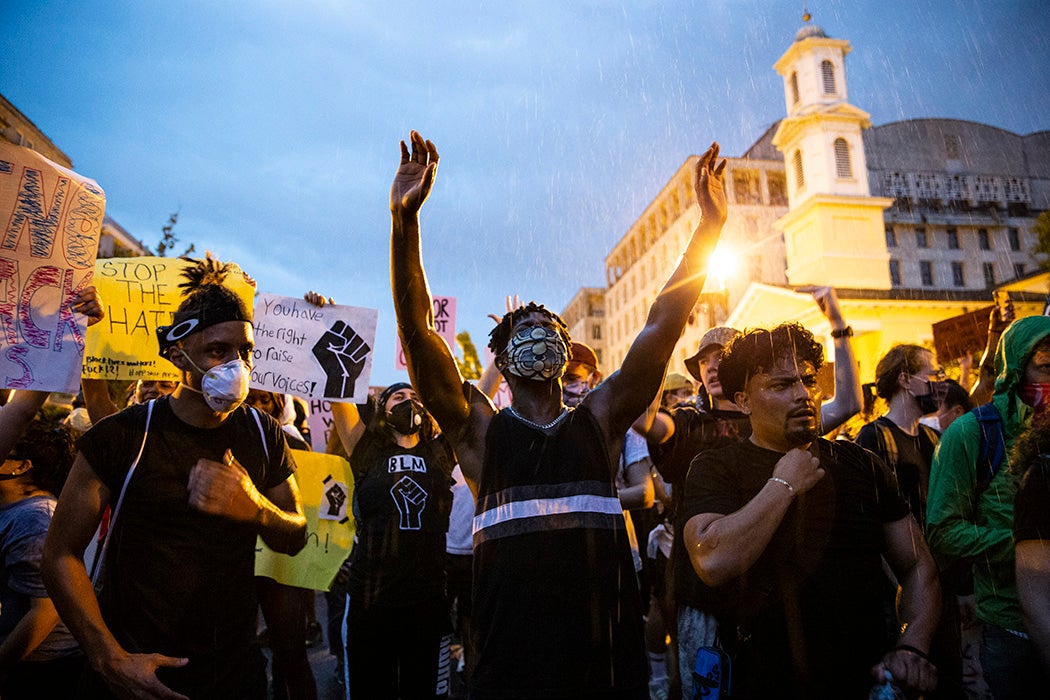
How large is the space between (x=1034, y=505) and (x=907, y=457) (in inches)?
82.4

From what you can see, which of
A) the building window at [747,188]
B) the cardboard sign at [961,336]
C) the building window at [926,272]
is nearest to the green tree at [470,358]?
the cardboard sign at [961,336]

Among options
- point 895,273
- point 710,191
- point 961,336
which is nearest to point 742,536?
point 710,191

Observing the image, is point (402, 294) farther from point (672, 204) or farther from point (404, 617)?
point (672, 204)

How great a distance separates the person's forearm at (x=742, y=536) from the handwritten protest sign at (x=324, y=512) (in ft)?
9.86

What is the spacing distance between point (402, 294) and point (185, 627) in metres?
1.42

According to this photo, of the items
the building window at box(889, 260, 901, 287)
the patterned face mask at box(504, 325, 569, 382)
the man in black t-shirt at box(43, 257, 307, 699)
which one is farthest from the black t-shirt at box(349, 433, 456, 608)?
the building window at box(889, 260, 901, 287)

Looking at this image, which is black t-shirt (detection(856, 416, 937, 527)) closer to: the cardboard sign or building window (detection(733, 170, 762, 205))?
the cardboard sign

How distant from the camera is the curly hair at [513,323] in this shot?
2.93m

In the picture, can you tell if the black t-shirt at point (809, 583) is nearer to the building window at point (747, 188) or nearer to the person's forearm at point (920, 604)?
the person's forearm at point (920, 604)

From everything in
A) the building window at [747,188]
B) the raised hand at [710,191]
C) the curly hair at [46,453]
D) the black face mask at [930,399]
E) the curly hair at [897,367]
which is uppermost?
the building window at [747,188]

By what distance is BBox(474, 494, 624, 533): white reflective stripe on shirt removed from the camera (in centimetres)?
245

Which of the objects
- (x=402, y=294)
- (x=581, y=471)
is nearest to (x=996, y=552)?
(x=581, y=471)

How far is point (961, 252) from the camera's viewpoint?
59.2m

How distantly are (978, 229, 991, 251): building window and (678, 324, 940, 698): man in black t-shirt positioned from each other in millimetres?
68024
